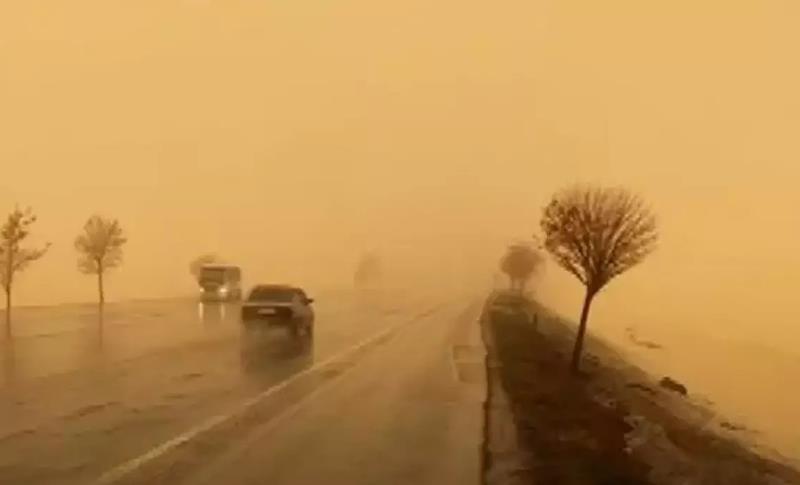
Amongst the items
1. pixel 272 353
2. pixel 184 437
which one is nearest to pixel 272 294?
pixel 272 353

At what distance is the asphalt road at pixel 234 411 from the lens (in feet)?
48.6

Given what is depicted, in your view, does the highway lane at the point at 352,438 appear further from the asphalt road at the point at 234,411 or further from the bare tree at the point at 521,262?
the bare tree at the point at 521,262

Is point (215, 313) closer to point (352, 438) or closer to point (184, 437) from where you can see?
point (352, 438)

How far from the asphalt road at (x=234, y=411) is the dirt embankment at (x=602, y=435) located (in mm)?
922

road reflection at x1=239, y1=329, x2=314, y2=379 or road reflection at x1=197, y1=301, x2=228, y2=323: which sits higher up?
road reflection at x1=239, y1=329, x2=314, y2=379

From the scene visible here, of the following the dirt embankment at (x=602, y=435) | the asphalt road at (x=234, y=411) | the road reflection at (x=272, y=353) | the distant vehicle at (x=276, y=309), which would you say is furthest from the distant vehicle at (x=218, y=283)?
the dirt embankment at (x=602, y=435)

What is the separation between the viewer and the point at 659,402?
38.2 m

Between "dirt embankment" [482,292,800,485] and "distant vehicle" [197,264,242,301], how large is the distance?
49604mm

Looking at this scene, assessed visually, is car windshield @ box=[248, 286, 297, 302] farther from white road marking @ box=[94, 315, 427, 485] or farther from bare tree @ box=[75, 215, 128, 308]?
bare tree @ box=[75, 215, 128, 308]

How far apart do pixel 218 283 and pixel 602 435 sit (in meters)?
71.8

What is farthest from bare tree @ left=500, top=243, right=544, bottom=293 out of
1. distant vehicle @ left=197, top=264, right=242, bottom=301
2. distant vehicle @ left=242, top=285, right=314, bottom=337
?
distant vehicle @ left=242, top=285, right=314, bottom=337

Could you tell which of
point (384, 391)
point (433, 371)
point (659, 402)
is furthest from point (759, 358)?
point (384, 391)

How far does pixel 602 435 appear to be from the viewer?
22.0m

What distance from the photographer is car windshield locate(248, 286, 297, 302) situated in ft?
152
